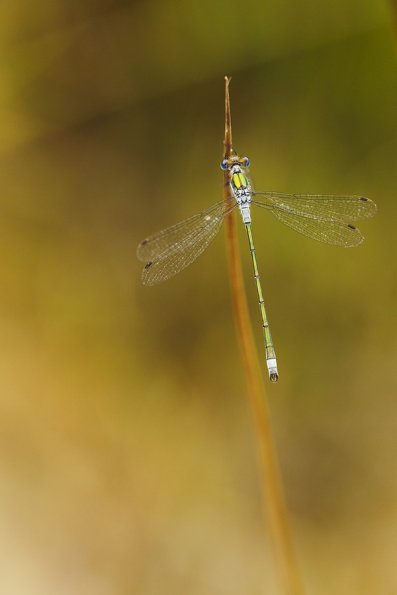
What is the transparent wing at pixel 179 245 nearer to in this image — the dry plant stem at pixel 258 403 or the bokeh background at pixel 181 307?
the bokeh background at pixel 181 307

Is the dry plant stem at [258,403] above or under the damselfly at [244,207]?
under

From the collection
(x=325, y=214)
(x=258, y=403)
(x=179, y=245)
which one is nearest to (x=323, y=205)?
(x=325, y=214)

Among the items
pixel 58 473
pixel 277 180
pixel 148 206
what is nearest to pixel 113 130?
pixel 148 206

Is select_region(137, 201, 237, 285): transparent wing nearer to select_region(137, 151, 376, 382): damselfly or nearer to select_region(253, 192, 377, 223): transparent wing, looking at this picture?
select_region(137, 151, 376, 382): damselfly

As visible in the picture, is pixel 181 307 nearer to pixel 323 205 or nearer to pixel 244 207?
pixel 244 207

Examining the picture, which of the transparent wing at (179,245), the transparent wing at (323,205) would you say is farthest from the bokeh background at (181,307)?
the transparent wing at (179,245)

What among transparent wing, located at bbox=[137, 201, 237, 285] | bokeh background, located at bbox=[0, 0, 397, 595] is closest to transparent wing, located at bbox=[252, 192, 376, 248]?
bokeh background, located at bbox=[0, 0, 397, 595]

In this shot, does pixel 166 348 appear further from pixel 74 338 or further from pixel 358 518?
pixel 358 518
